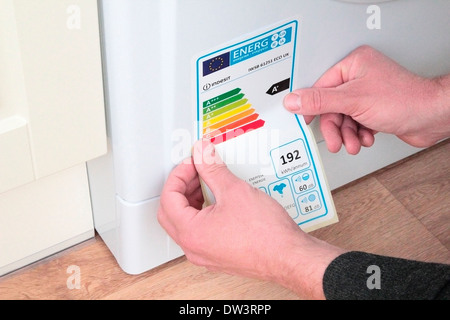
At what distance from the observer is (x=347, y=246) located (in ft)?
3.20

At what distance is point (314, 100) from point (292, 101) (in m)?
0.03

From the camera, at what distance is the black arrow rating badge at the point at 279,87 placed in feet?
2.58

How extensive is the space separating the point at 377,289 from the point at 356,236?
0.34 metres

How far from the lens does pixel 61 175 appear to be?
84 centimetres

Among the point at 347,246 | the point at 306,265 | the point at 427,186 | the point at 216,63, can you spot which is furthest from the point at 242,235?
the point at 427,186

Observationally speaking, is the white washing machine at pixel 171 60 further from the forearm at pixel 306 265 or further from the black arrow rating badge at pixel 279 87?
the forearm at pixel 306 265

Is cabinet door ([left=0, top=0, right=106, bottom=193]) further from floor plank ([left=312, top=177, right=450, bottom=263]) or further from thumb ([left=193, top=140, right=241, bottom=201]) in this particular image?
floor plank ([left=312, top=177, right=450, bottom=263])

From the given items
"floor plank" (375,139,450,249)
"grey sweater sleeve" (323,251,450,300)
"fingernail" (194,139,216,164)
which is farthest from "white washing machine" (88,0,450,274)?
"grey sweater sleeve" (323,251,450,300)

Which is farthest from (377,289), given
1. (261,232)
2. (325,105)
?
(325,105)

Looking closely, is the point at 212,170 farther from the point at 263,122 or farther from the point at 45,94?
the point at 45,94

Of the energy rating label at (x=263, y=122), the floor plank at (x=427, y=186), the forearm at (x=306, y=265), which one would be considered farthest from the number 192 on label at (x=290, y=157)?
the floor plank at (x=427, y=186)

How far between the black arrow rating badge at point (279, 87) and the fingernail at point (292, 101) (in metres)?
0.01

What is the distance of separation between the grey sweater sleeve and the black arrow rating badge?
201 millimetres

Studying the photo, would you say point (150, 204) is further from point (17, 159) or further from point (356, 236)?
point (356, 236)
